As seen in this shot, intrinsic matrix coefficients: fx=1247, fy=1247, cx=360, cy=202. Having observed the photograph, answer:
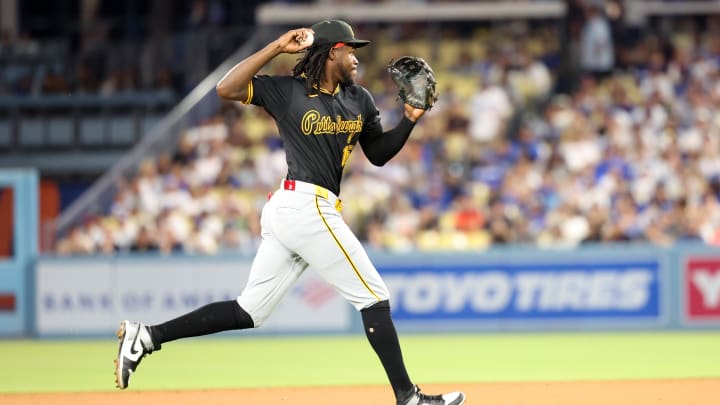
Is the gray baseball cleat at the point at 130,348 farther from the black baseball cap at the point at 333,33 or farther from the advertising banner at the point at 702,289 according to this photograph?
the advertising banner at the point at 702,289

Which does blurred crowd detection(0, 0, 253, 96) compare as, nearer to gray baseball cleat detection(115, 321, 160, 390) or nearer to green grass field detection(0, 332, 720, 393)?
green grass field detection(0, 332, 720, 393)

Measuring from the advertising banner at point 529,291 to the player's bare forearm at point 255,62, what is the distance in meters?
7.67

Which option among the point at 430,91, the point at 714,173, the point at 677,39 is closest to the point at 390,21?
the point at 677,39

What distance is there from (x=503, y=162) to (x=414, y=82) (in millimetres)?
10078

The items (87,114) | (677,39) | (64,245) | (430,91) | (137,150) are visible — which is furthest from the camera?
(87,114)

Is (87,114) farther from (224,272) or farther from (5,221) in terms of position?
(224,272)

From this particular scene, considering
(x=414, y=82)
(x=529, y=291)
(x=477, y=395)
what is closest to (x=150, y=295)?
(x=529, y=291)

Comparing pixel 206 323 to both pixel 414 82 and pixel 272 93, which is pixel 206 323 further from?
pixel 414 82

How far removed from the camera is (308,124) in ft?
22.2

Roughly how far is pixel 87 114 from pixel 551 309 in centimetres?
1038

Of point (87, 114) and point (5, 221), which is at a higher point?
point (87, 114)

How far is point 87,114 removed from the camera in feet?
70.2

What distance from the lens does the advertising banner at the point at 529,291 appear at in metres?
14.0

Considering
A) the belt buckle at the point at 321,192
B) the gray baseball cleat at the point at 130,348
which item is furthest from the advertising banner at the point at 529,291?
the belt buckle at the point at 321,192
